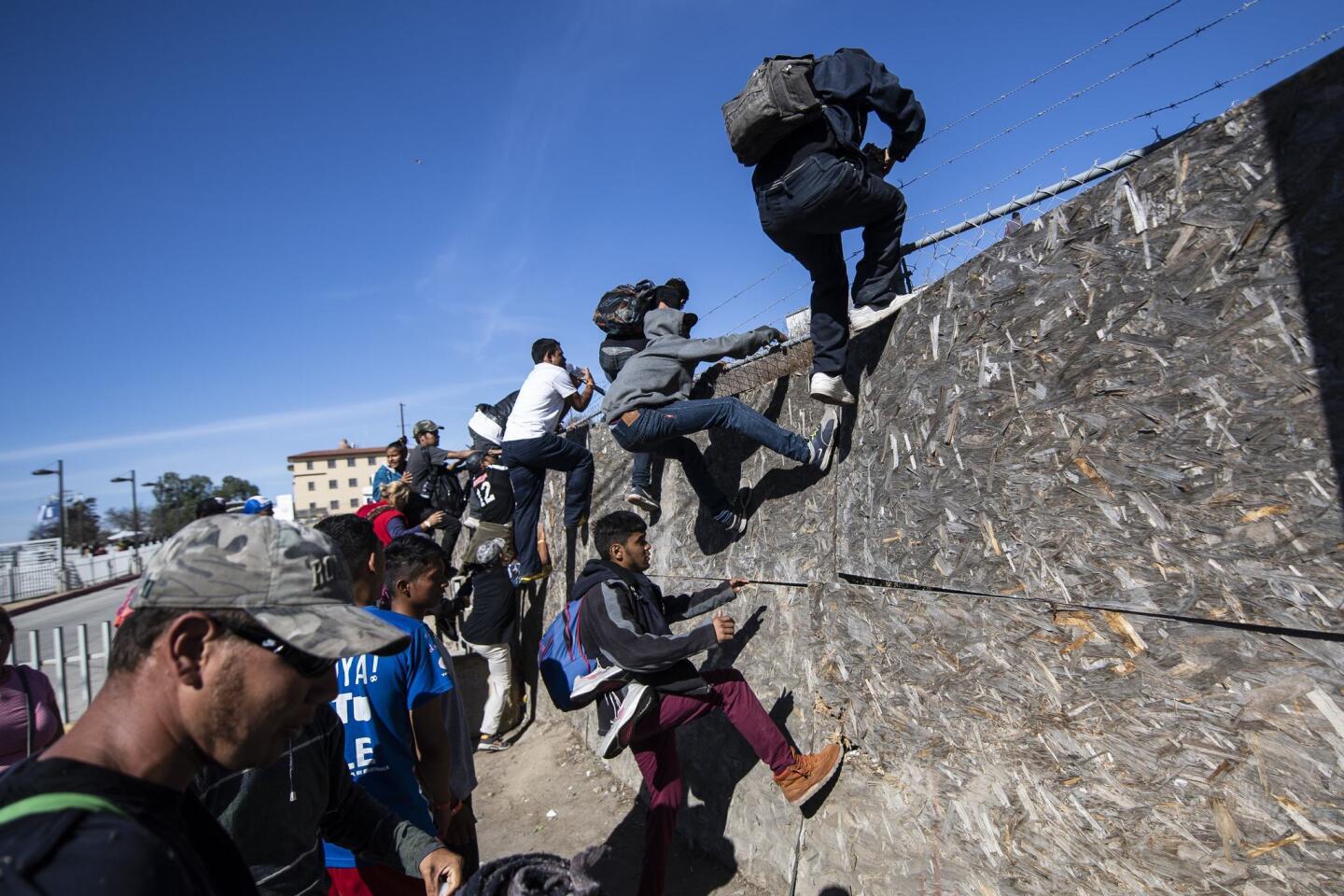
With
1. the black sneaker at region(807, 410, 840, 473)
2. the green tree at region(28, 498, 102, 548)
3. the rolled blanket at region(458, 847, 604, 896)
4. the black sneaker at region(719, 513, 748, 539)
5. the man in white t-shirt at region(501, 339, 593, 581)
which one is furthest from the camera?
the green tree at region(28, 498, 102, 548)

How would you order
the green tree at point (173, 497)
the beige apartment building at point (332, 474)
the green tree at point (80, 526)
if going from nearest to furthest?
the green tree at point (80, 526) < the green tree at point (173, 497) < the beige apartment building at point (332, 474)

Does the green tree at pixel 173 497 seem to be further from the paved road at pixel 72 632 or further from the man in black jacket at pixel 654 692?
the man in black jacket at pixel 654 692

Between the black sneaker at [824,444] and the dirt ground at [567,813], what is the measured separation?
2250mm

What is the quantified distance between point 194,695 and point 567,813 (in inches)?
187

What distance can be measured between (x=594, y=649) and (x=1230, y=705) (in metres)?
2.51

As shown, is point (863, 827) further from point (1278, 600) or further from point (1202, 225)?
point (1202, 225)

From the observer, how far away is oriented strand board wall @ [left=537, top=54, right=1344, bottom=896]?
200cm

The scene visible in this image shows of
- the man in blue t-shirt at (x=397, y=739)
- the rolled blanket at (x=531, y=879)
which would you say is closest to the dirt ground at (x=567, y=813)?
the man in blue t-shirt at (x=397, y=739)

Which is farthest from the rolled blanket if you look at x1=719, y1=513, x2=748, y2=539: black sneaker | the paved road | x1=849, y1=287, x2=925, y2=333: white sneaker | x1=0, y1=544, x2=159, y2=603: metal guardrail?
x1=0, y1=544, x2=159, y2=603: metal guardrail

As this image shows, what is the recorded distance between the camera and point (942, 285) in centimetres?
316

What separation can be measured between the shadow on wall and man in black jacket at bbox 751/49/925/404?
1.49 m

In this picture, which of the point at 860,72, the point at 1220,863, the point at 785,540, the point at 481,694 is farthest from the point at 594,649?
the point at 481,694

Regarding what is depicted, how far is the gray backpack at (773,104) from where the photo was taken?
3117mm

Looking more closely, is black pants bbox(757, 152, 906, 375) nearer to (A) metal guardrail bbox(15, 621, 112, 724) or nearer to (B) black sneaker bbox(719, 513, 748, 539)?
(B) black sneaker bbox(719, 513, 748, 539)
